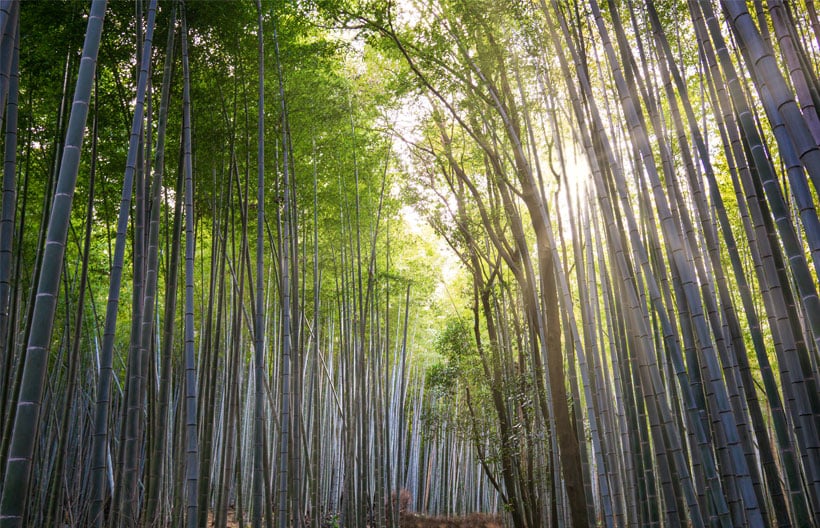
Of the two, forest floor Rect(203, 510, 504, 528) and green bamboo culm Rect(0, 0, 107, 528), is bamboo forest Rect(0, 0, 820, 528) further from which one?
forest floor Rect(203, 510, 504, 528)

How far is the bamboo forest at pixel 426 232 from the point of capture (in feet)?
6.64

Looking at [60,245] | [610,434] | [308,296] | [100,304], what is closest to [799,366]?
[610,434]

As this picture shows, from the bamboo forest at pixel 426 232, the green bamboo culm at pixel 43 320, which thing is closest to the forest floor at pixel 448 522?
the bamboo forest at pixel 426 232

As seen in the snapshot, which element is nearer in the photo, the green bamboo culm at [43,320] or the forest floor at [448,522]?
the green bamboo culm at [43,320]

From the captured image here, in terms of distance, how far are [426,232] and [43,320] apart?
27.0ft

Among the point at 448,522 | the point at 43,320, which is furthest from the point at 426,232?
the point at 43,320

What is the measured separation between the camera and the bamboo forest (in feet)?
6.64

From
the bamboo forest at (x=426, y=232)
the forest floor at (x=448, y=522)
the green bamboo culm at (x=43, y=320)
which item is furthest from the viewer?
the forest floor at (x=448, y=522)

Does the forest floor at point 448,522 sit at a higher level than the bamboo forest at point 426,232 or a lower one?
lower

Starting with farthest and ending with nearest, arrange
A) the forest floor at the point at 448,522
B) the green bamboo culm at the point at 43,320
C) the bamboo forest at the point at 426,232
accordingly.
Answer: the forest floor at the point at 448,522 < the bamboo forest at the point at 426,232 < the green bamboo culm at the point at 43,320

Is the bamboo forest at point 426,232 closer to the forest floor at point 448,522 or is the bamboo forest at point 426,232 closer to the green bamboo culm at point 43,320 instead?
Result: the green bamboo culm at point 43,320

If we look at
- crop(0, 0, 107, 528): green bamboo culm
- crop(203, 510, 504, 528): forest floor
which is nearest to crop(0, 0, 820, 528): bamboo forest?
crop(0, 0, 107, 528): green bamboo culm

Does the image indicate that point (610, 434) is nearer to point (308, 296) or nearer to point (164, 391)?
point (164, 391)

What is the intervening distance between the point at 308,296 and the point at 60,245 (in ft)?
24.3
